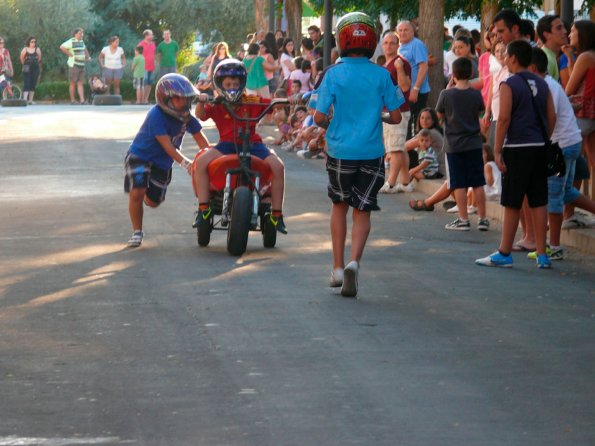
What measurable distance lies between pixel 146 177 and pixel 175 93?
2.45 ft

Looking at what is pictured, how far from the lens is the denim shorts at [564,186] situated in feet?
39.9

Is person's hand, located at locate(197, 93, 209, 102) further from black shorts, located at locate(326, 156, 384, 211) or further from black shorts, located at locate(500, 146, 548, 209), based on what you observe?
black shorts, located at locate(500, 146, 548, 209)

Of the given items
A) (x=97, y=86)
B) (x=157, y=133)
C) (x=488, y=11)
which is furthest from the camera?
(x=97, y=86)

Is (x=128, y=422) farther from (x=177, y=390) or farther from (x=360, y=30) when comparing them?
(x=360, y=30)

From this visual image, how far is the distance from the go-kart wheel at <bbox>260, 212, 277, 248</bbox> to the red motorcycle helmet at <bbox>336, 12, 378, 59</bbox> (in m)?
2.46

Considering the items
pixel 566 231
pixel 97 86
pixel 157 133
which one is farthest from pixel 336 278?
pixel 97 86

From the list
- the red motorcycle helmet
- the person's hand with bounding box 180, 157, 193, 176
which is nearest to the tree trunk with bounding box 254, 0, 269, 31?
the person's hand with bounding box 180, 157, 193, 176

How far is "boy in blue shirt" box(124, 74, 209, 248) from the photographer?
12508 mm

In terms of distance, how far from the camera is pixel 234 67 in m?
12.2

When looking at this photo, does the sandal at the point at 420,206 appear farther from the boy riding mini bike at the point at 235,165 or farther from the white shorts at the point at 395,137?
the boy riding mini bike at the point at 235,165

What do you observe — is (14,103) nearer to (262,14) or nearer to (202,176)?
(262,14)

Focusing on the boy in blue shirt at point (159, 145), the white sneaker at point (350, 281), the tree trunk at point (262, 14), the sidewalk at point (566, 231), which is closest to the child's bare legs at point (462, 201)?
the sidewalk at point (566, 231)

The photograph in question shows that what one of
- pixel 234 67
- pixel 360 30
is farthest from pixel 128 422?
pixel 234 67

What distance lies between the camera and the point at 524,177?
11508 millimetres
